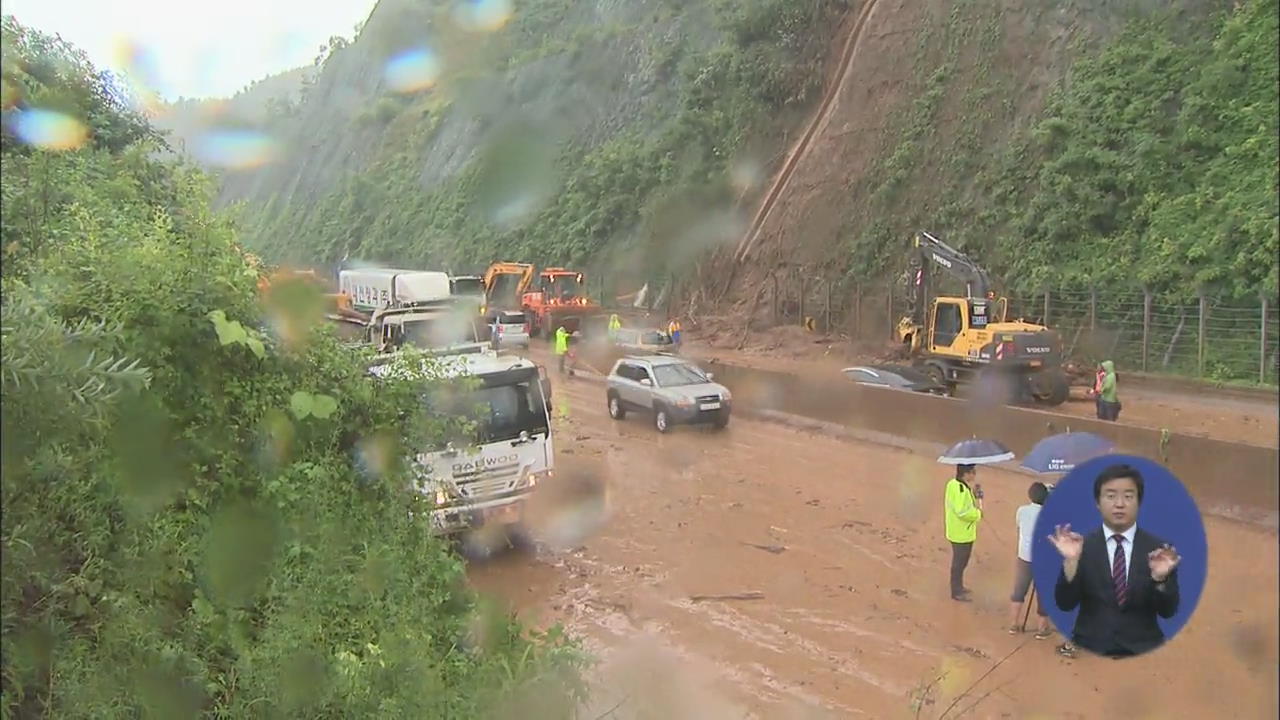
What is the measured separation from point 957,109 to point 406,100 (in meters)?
5.27

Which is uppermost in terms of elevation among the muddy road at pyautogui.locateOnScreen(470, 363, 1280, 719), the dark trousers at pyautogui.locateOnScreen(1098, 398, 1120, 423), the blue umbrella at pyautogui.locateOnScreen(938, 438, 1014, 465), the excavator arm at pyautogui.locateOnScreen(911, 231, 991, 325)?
the excavator arm at pyautogui.locateOnScreen(911, 231, 991, 325)

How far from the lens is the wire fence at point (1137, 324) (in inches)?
99.6

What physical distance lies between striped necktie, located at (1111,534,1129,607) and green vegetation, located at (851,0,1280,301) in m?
1.05

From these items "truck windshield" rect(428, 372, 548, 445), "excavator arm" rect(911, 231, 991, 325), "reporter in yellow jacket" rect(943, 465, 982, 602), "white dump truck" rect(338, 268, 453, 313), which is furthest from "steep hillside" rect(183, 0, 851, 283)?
"reporter in yellow jacket" rect(943, 465, 982, 602)

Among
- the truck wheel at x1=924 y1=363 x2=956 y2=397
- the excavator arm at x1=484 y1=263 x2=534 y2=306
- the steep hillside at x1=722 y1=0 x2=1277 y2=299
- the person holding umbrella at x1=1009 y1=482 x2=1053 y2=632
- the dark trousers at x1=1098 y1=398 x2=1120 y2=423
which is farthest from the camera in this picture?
the excavator arm at x1=484 y1=263 x2=534 y2=306

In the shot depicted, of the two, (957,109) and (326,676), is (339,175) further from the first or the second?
(326,676)

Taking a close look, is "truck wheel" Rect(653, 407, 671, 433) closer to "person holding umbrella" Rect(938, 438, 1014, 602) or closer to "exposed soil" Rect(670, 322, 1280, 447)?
"exposed soil" Rect(670, 322, 1280, 447)

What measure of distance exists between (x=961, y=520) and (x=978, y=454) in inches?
14.9

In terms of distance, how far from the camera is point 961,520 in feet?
16.4

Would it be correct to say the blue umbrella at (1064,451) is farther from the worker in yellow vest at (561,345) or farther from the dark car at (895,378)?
the worker in yellow vest at (561,345)

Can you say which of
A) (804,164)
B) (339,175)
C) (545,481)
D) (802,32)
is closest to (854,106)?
(804,164)

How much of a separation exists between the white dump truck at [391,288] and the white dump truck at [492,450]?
2.49 meters

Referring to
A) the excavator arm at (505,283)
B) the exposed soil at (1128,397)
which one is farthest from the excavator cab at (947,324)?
the excavator arm at (505,283)

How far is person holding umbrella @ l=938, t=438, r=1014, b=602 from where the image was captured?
4.98 meters
